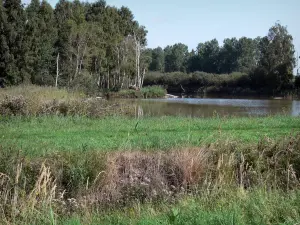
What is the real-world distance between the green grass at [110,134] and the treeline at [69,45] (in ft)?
89.5

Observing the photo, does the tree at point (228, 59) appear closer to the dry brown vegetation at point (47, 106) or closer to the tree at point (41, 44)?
the tree at point (41, 44)

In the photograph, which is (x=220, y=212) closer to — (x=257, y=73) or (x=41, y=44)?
(x=41, y=44)

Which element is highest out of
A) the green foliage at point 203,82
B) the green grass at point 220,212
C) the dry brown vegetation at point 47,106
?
the green foliage at point 203,82

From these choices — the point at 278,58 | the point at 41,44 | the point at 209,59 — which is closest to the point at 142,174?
the point at 41,44

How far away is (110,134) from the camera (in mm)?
13734

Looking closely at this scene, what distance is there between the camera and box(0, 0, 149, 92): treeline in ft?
142

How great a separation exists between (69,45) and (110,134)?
137ft

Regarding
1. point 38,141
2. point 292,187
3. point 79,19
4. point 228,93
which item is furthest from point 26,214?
point 228,93

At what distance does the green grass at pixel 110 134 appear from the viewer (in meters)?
11.0

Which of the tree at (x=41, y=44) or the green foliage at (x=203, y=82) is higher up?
→ the tree at (x=41, y=44)

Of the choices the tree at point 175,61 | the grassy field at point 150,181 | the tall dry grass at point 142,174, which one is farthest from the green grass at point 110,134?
the tree at point 175,61

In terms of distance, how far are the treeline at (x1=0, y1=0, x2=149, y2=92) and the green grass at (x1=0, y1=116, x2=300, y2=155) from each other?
1074 inches

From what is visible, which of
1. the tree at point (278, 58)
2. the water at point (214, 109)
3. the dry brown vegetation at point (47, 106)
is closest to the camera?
the dry brown vegetation at point (47, 106)

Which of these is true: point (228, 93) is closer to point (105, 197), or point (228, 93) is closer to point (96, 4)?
point (96, 4)
